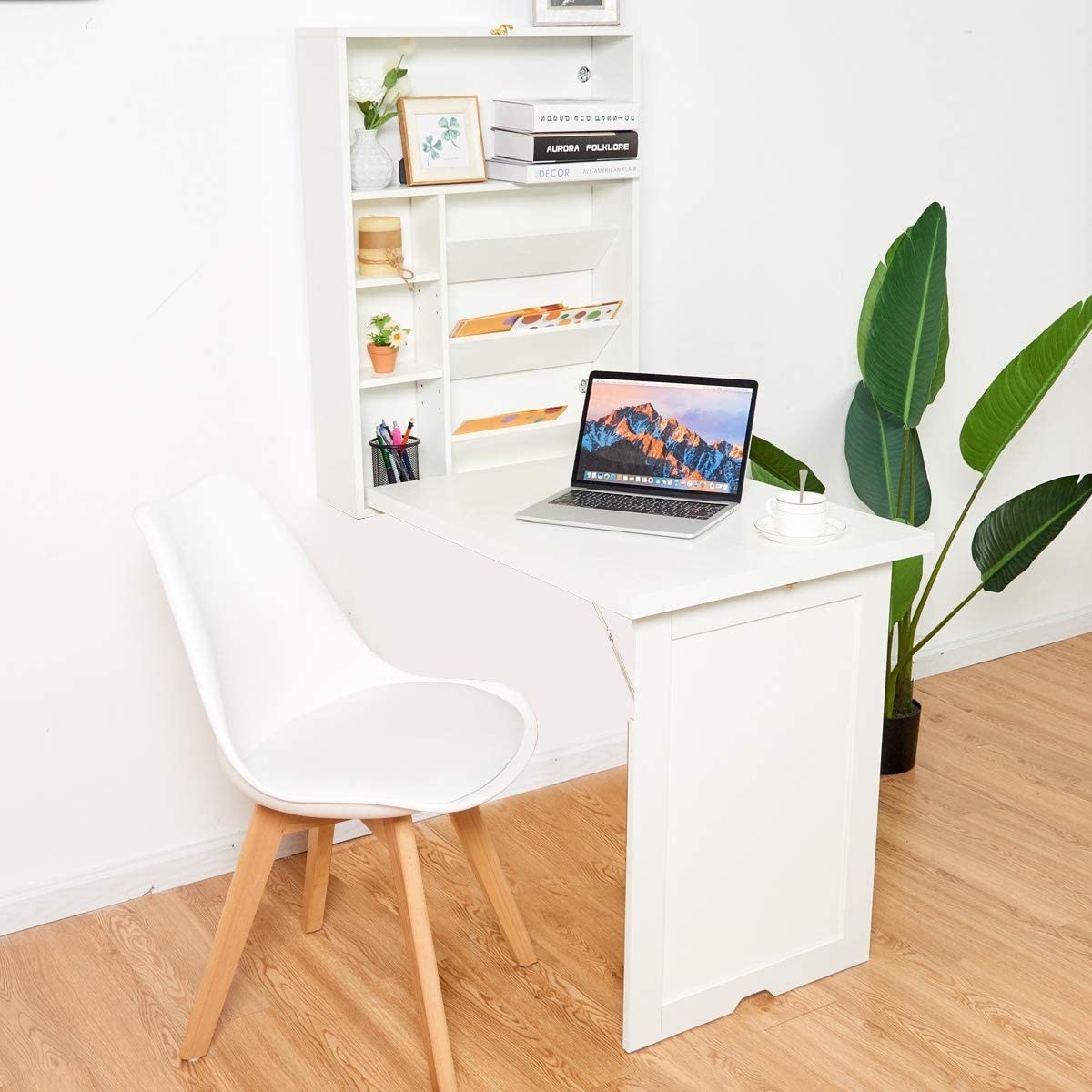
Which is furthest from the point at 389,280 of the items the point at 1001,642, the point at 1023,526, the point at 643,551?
the point at 1001,642

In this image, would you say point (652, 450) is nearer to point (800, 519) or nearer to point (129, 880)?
point (800, 519)

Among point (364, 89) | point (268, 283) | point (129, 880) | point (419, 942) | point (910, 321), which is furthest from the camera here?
point (910, 321)

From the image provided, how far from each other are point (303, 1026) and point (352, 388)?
106 centimetres

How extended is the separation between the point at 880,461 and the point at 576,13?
3.76 ft

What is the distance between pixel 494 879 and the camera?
90.1 inches

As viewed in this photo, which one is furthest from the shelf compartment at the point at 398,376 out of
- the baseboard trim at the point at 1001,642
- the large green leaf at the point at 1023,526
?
the baseboard trim at the point at 1001,642

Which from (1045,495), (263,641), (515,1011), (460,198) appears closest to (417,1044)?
(515,1011)

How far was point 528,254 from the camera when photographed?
2625 millimetres

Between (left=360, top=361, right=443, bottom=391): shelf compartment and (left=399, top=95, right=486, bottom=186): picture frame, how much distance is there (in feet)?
1.08

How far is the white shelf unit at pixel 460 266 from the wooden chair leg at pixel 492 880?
609 mm

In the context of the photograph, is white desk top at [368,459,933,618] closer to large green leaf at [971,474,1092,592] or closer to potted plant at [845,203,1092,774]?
potted plant at [845,203,1092,774]

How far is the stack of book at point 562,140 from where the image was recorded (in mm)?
2457

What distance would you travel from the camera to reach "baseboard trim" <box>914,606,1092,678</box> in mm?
3627

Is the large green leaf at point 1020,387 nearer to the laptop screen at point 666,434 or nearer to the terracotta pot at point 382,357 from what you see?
the laptop screen at point 666,434
